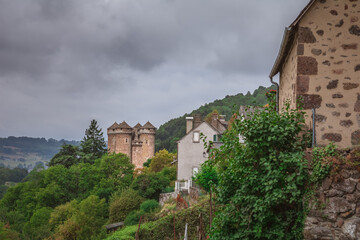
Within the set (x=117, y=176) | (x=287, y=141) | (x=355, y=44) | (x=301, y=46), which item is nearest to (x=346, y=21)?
(x=355, y=44)

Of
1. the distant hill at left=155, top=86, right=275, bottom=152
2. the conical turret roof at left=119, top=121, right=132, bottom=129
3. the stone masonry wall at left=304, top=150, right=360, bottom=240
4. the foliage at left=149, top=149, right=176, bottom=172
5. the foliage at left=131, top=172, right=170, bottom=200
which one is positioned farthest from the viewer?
the distant hill at left=155, top=86, right=275, bottom=152

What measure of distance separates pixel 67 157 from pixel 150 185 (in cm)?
2713

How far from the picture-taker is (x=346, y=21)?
7.42 m

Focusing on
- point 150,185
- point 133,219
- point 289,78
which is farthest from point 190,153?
point 289,78

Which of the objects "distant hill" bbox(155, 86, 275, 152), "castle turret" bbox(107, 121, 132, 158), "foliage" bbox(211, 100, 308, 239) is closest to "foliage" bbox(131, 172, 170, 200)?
"castle turret" bbox(107, 121, 132, 158)

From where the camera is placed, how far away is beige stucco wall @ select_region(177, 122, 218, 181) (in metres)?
34.2

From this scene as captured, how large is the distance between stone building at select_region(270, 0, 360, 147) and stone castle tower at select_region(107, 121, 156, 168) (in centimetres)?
5346

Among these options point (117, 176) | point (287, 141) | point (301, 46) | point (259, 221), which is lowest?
point (117, 176)

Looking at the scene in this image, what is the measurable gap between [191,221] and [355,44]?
1312cm

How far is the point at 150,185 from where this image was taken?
34469mm

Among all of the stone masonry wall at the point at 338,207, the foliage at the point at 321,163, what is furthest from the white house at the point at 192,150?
the stone masonry wall at the point at 338,207

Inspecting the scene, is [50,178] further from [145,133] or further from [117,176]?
[145,133]

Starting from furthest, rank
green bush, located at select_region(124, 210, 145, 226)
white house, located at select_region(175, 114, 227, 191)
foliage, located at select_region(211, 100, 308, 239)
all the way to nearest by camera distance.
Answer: white house, located at select_region(175, 114, 227, 191), green bush, located at select_region(124, 210, 145, 226), foliage, located at select_region(211, 100, 308, 239)

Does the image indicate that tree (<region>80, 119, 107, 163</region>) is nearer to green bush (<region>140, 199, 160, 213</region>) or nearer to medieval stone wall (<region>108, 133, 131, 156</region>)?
medieval stone wall (<region>108, 133, 131, 156</region>)
